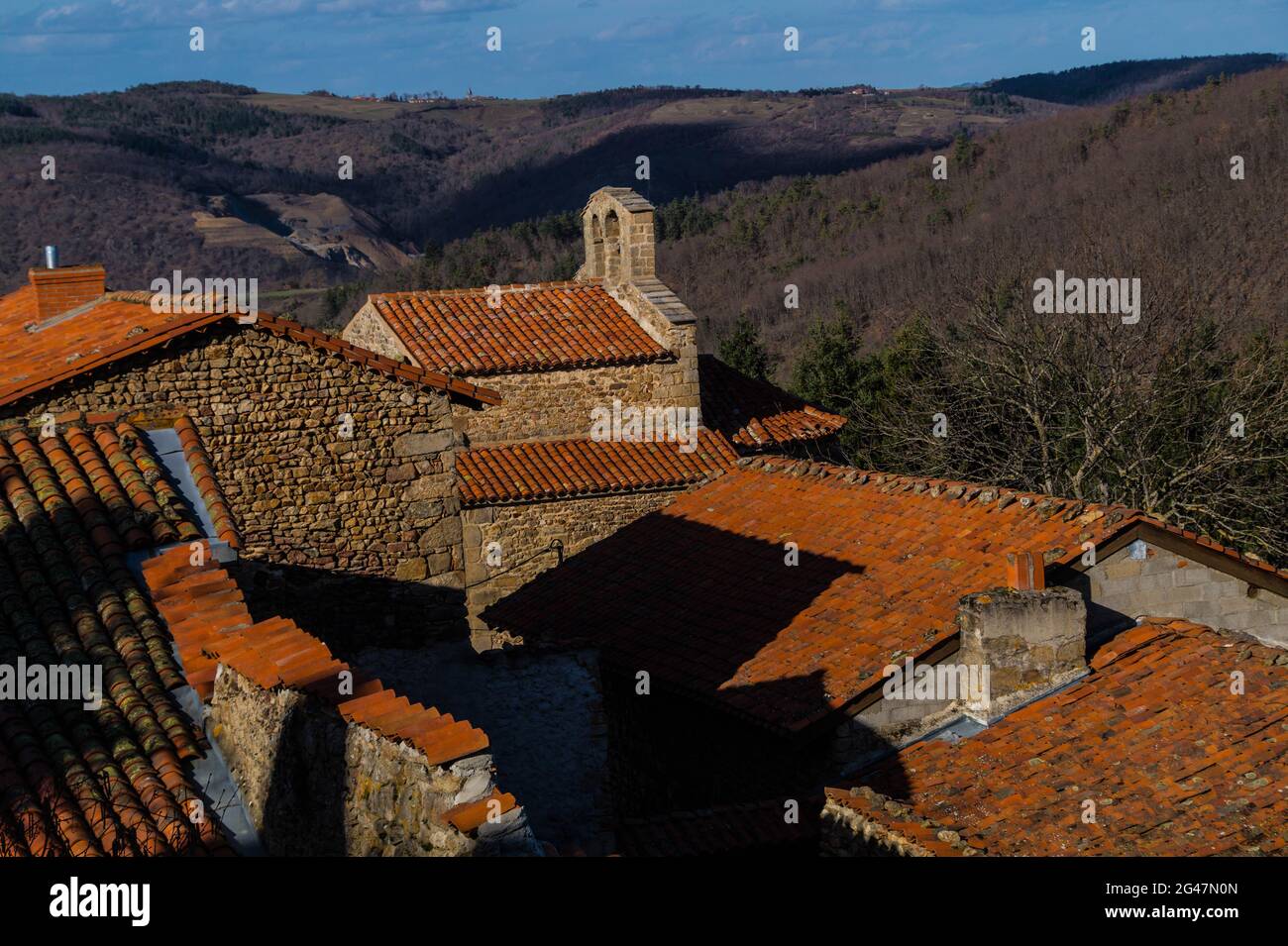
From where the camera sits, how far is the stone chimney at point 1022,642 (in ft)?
41.7

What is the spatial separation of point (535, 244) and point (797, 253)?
584 inches

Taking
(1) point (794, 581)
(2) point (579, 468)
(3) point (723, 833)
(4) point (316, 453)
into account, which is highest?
(4) point (316, 453)

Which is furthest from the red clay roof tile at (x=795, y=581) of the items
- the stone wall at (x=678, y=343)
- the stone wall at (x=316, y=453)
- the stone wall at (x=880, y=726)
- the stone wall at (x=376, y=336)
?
the stone wall at (x=376, y=336)

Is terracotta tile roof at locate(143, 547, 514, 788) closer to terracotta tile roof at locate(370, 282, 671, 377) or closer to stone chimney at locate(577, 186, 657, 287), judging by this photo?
terracotta tile roof at locate(370, 282, 671, 377)

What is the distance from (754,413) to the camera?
24.8 metres

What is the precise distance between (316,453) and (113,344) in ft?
6.35

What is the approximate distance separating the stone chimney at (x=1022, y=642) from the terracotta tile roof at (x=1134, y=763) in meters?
0.19

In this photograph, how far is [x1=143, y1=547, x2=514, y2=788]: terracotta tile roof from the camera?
682 cm

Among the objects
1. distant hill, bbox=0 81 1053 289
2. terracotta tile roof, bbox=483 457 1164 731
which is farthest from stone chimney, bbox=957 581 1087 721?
distant hill, bbox=0 81 1053 289

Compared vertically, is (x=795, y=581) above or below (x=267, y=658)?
below

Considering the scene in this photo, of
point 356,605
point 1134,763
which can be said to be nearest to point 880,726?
point 1134,763

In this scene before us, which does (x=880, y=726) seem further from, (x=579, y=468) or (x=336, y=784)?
(x=579, y=468)

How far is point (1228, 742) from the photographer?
11141 mm

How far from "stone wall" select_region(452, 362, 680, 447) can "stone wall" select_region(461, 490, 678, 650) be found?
173 centimetres
